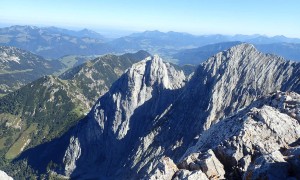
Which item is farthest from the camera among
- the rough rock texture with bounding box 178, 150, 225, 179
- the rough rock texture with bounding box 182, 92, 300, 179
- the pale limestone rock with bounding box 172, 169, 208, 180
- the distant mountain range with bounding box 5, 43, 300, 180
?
the distant mountain range with bounding box 5, 43, 300, 180

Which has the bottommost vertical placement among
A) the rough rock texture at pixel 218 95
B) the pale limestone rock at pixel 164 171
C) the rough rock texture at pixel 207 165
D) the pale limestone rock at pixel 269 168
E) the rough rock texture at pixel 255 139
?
the rough rock texture at pixel 218 95

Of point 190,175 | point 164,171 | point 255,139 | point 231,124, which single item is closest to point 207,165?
point 190,175

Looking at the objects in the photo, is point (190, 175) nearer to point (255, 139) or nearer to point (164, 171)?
point (164, 171)

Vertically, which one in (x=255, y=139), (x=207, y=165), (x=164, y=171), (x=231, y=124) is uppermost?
(x=255, y=139)

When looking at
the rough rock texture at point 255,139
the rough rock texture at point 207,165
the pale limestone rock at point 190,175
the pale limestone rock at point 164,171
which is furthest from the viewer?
the pale limestone rock at point 164,171

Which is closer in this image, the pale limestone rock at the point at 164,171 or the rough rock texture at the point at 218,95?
the pale limestone rock at the point at 164,171

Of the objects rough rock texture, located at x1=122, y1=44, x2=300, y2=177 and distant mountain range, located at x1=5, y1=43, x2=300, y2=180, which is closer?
distant mountain range, located at x1=5, y1=43, x2=300, y2=180

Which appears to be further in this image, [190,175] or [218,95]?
[218,95]

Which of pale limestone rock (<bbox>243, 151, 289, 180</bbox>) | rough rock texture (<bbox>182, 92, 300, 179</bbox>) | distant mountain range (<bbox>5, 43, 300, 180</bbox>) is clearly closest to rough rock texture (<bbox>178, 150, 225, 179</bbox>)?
distant mountain range (<bbox>5, 43, 300, 180</bbox>)

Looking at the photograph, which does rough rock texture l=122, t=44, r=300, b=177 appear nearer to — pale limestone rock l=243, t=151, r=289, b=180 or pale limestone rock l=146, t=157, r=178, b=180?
pale limestone rock l=146, t=157, r=178, b=180

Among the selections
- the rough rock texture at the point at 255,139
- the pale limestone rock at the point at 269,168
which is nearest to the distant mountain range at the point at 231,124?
the rough rock texture at the point at 255,139

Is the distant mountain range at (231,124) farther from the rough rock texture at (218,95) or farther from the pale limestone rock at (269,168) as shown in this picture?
the pale limestone rock at (269,168)

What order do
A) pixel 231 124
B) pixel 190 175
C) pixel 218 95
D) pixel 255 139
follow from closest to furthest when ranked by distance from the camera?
1. pixel 190 175
2. pixel 255 139
3. pixel 231 124
4. pixel 218 95

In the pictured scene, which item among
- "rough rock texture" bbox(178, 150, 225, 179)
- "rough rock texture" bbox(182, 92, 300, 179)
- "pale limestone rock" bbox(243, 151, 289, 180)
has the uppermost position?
"pale limestone rock" bbox(243, 151, 289, 180)
